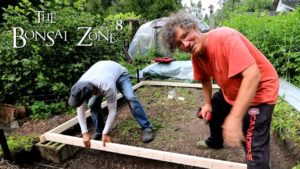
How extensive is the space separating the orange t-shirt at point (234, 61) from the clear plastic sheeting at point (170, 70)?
4065 millimetres

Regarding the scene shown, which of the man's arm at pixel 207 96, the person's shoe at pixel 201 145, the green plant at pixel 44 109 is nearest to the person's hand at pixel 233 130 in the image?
the man's arm at pixel 207 96

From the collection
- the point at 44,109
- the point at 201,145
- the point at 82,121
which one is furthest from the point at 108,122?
the point at 44,109

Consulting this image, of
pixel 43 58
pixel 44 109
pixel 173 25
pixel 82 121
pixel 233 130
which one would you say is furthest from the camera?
pixel 43 58

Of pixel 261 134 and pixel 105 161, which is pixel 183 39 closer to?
pixel 261 134

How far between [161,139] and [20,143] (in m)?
1.77

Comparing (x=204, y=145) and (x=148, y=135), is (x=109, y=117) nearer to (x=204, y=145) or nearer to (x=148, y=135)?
(x=148, y=135)

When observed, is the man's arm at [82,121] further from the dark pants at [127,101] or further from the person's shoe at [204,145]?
the person's shoe at [204,145]

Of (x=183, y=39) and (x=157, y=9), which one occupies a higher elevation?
(x=157, y=9)

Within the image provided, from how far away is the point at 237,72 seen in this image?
1460mm

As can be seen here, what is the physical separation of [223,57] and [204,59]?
0.26 meters

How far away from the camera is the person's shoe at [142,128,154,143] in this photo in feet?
10.5

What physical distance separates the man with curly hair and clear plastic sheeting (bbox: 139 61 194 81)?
159 inches

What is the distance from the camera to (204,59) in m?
1.87

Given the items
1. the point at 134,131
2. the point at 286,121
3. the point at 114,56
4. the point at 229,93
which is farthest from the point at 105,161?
the point at 114,56
